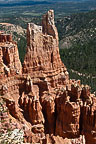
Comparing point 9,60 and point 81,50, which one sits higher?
point 9,60

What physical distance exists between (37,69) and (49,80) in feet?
5.71

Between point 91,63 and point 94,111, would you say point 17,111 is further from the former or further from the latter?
point 91,63

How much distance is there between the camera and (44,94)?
24.9 metres

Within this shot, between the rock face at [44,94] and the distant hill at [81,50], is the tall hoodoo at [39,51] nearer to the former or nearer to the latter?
the rock face at [44,94]

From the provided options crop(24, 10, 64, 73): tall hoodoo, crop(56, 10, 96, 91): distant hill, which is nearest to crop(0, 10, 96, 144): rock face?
crop(24, 10, 64, 73): tall hoodoo

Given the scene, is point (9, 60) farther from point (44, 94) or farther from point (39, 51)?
point (44, 94)

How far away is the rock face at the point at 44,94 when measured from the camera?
22.5m

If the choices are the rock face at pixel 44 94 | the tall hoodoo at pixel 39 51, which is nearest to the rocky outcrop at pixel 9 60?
the rock face at pixel 44 94

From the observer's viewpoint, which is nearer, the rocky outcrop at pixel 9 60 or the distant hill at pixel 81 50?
the rocky outcrop at pixel 9 60

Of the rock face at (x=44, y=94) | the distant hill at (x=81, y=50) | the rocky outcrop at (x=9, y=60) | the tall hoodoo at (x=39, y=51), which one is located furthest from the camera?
the distant hill at (x=81, y=50)

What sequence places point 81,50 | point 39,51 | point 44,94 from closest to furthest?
1. point 44,94
2. point 39,51
3. point 81,50

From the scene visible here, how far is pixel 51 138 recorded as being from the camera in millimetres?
19641

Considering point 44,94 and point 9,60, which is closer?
point 9,60

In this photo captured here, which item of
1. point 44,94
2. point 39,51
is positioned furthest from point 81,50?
point 44,94
